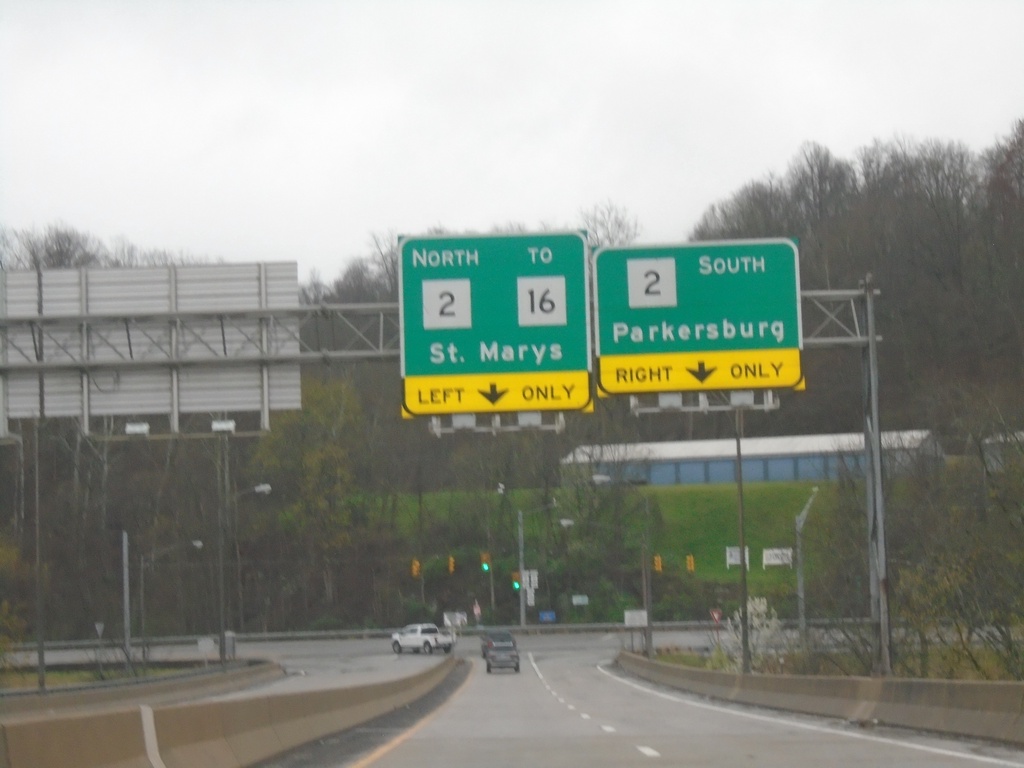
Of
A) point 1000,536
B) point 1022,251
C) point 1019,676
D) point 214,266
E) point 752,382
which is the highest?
point 1022,251

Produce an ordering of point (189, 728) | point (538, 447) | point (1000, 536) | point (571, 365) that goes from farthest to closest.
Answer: point (538, 447) → point (1000, 536) → point (571, 365) → point (189, 728)

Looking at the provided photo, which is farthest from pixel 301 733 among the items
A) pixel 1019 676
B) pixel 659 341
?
pixel 1019 676

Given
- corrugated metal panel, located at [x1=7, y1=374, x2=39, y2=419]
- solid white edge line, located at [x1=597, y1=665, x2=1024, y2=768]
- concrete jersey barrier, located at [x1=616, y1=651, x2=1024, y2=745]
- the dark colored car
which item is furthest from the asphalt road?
the dark colored car

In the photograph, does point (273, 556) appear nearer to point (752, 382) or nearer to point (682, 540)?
point (682, 540)

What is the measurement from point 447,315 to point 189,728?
1027 cm

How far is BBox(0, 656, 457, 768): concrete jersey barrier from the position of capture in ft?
31.3

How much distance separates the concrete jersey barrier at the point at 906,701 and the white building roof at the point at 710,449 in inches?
1950

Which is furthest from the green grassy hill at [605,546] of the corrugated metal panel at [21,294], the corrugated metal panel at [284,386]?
the corrugated metal panel at [21,294]

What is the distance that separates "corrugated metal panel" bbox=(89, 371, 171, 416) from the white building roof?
57.7 metres

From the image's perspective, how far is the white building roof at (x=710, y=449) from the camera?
85500 millimetres

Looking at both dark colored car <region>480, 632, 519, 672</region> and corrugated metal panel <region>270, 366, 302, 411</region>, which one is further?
dark colored car <region>480, 632, 519, 672</region>

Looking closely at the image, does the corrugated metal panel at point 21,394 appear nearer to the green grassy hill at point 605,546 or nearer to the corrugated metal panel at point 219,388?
the corrugated metal panel at point 219,388

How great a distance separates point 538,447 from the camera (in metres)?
89.2

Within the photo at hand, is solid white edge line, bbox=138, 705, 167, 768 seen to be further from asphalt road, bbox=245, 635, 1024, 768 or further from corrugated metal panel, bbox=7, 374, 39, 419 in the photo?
corrugated metal panel, bbox=7, 374, 39, 419
